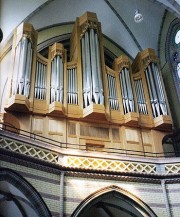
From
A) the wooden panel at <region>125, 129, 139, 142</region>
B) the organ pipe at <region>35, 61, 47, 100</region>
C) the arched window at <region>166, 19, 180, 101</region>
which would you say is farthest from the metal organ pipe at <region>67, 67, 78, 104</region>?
the arched window at <region>166, 19, 180, 101</region>

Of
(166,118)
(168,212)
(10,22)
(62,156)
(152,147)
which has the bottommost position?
(168,212)

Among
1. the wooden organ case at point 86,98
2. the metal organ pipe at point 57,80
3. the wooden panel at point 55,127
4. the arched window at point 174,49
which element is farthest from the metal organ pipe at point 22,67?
the arched window at point 174,49

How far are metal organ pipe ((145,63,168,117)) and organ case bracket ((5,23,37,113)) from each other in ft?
16.4

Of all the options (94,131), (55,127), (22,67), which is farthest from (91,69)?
(55,127)

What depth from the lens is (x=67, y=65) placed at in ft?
50.2

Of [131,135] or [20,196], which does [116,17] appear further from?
[20,196]

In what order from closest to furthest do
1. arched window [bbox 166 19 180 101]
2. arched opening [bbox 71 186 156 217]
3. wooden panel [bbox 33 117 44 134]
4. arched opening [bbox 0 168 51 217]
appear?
arched opening [bbox 0 168 51 217]
arched opening [bbox 71 186 156 217]
wooden panel [bbox 33 117 44 134]
arched window [bbox 166 19 180 101]

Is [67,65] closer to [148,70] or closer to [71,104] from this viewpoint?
[71,104]

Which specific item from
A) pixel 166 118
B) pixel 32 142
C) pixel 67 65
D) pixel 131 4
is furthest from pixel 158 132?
pixel 131 4

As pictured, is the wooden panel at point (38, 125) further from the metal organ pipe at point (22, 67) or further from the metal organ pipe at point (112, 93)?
the metal organ pipe at point (112, 93)

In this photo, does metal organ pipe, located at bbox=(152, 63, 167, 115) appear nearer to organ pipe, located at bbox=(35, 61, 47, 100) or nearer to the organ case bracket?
organ pipe, located at bbox=(35, 61, 47, 100)

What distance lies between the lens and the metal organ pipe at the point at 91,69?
46.6 feet

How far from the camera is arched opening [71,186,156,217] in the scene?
11.4 m

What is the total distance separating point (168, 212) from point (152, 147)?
315 centimetres
